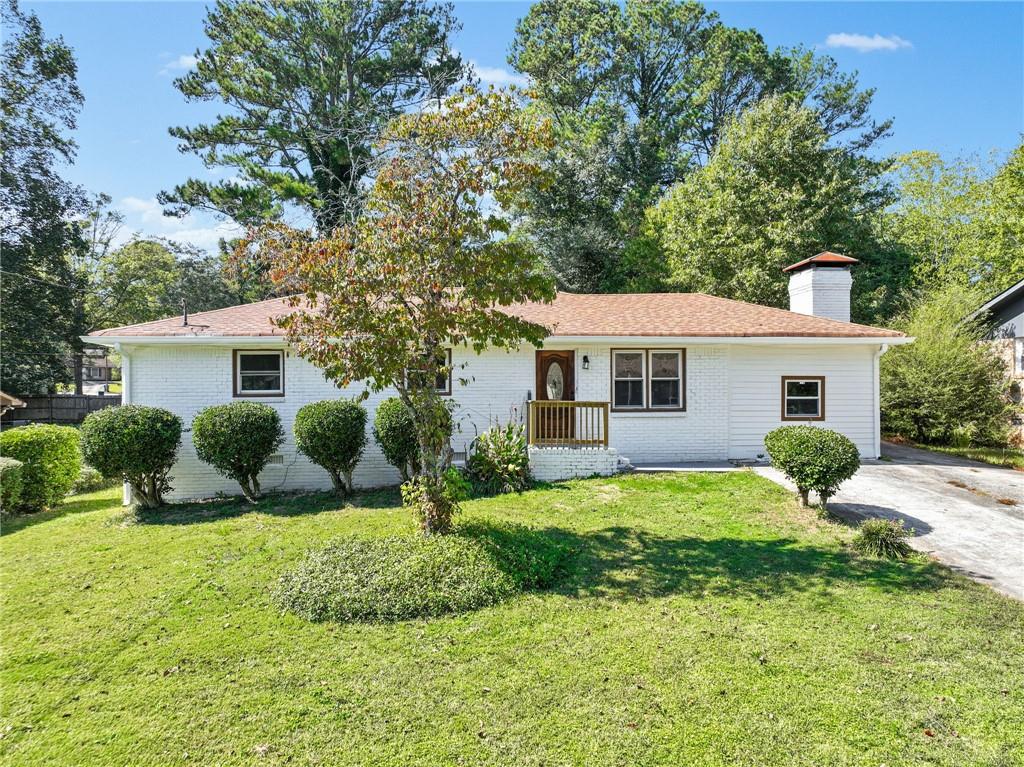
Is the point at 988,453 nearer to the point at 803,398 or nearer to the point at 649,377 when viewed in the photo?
the point at 803,398

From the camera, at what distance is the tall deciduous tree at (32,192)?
70.0ft

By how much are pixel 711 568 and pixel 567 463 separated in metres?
4.59

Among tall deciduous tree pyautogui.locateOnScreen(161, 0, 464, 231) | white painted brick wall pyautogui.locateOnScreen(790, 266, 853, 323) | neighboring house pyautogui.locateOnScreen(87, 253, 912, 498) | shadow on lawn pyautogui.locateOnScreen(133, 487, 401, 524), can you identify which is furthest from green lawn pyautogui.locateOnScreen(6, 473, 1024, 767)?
tall deciduous tree pyautogui.locateOnScreen(161, 0, 464, 231)

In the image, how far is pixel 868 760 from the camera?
322 cm

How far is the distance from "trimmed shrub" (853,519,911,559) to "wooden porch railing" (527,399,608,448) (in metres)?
4.89

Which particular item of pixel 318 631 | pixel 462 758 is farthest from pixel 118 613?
pixel 462 758

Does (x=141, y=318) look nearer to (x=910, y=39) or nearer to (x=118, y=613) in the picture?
(x=118, y=613)

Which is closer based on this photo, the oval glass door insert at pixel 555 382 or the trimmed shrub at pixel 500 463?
the trimmed shrub at pixel 500 463

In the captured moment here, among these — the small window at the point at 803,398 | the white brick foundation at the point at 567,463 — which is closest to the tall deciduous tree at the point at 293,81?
the white brick foundation at the point at 567,463

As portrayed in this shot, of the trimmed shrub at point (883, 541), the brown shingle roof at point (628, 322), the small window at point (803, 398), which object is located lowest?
the trimmed shrub at point (883, 541)

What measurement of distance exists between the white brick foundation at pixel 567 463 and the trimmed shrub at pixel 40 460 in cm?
999

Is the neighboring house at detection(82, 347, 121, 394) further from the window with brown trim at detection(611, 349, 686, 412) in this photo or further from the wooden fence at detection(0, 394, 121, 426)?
the window with brown trim at detection(611, 349, 686, 412)

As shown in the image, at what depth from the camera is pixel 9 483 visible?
34.1 feet

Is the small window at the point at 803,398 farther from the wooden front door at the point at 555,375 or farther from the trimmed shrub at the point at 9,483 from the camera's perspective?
the trimmed shrub at the point at 9,483
